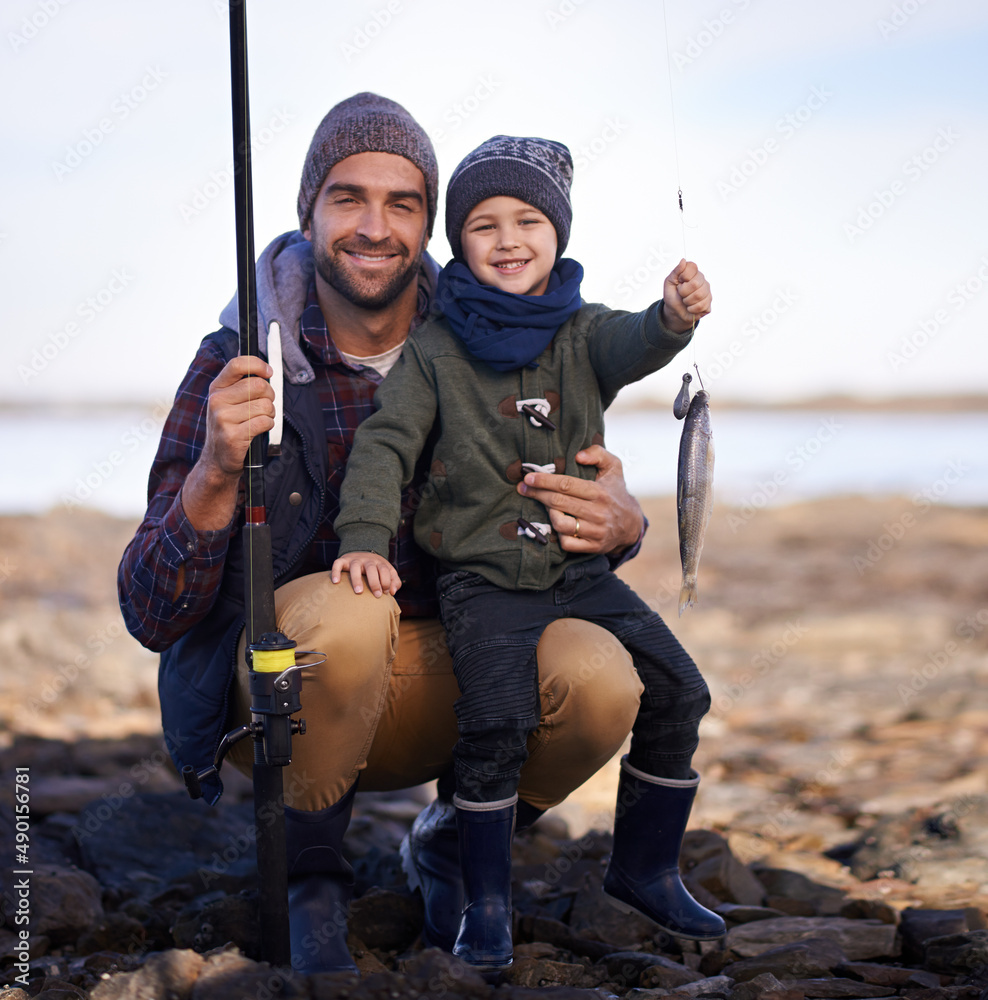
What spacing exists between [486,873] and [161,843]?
1.70 metres

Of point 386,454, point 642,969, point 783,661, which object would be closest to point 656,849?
point 642,969

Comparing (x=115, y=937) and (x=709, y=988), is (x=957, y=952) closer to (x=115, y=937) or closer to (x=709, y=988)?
(x=709, y=988)

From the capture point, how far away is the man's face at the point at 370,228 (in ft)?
10.9

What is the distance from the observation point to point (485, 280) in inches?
126

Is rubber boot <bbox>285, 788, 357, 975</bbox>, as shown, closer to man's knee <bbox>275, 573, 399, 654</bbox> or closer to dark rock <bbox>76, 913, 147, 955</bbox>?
man's knee <bbox>275, 573, 399, 654</bbox>

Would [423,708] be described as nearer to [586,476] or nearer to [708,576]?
[586,476]

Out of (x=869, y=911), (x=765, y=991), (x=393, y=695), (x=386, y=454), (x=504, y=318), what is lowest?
(x=869, y=911)

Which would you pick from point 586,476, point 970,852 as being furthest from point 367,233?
point 970,852

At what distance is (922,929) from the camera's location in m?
3.09

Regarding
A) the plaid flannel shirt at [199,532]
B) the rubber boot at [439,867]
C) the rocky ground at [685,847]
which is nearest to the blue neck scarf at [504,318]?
the plaid flannel shirt at [199,532]

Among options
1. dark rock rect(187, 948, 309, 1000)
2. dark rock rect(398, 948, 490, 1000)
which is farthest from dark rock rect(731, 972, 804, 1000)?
dark rock rect(187, 948, 309, 1000)

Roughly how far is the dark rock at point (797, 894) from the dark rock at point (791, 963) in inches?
23.0

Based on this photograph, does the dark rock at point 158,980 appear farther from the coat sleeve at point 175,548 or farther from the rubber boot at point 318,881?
the coat sleeve at point 175,548

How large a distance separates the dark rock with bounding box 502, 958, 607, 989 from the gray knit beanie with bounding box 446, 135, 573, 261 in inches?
76.2
